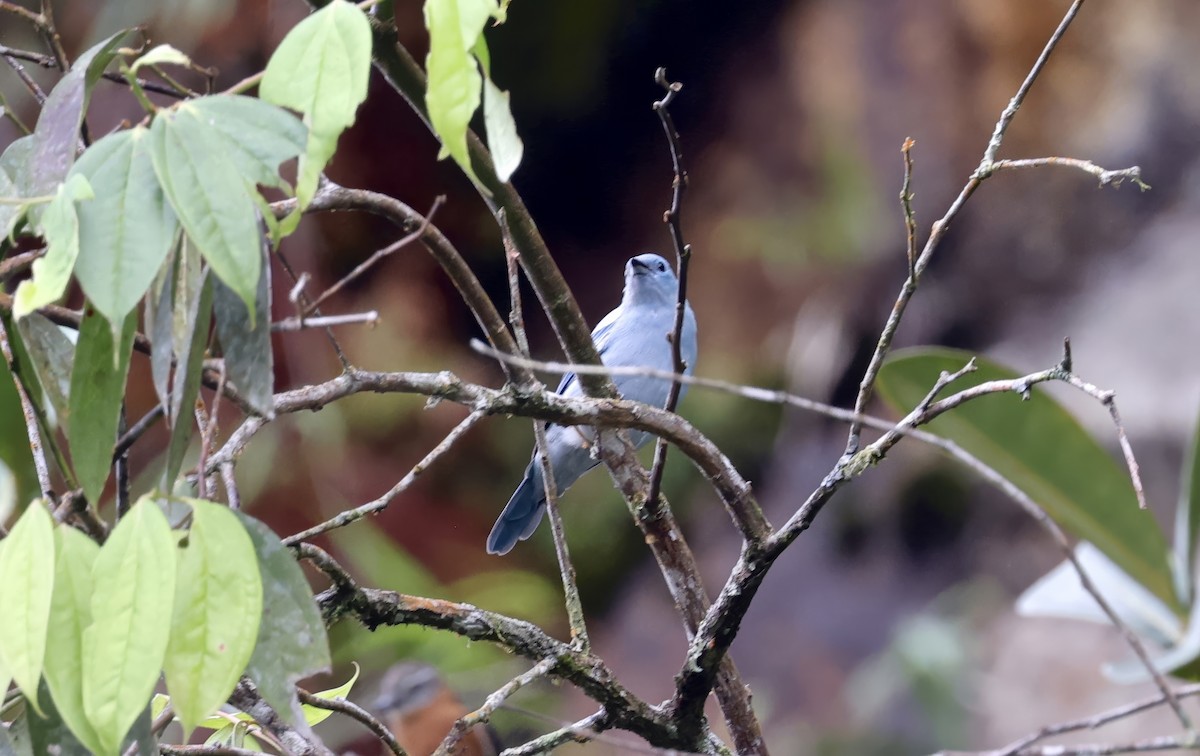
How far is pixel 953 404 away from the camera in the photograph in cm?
117

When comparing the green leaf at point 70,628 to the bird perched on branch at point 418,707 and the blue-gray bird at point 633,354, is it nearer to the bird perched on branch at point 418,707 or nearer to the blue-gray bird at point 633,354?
the blue-gray bird at point 633,354

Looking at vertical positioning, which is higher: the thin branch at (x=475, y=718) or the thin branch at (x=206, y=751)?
the thin branch at (x=475, y=718)

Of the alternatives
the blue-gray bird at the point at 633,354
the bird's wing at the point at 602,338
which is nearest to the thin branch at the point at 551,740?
the blue-gray bird at the point at 633,354

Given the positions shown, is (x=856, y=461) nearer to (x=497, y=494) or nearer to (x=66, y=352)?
(x=66, y=352)

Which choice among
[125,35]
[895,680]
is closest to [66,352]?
[125,35]

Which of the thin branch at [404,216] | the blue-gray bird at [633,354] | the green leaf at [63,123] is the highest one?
the blue-gray bird at [633,354]

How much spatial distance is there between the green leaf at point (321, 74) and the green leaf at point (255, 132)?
1 cm

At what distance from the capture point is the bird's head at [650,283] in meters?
2.67

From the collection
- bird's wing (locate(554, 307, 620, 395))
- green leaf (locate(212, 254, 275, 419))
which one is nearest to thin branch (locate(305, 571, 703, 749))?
green leaf (locate(212, 254, 275, 419))

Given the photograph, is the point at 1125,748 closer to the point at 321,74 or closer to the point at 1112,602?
the point at 321,74

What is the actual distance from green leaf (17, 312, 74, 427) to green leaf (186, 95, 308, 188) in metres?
0.36

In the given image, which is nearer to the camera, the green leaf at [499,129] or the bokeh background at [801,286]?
the green leaf at [499,129]

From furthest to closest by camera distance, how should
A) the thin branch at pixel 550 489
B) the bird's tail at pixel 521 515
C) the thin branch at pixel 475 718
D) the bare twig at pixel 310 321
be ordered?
the bird's tail at pixel 521 515 → the thin branch at pixel 550 489 → the thin branch at pixel 475 718 → the bare twig at pixel 310 321

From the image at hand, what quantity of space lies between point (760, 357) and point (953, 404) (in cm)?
365
